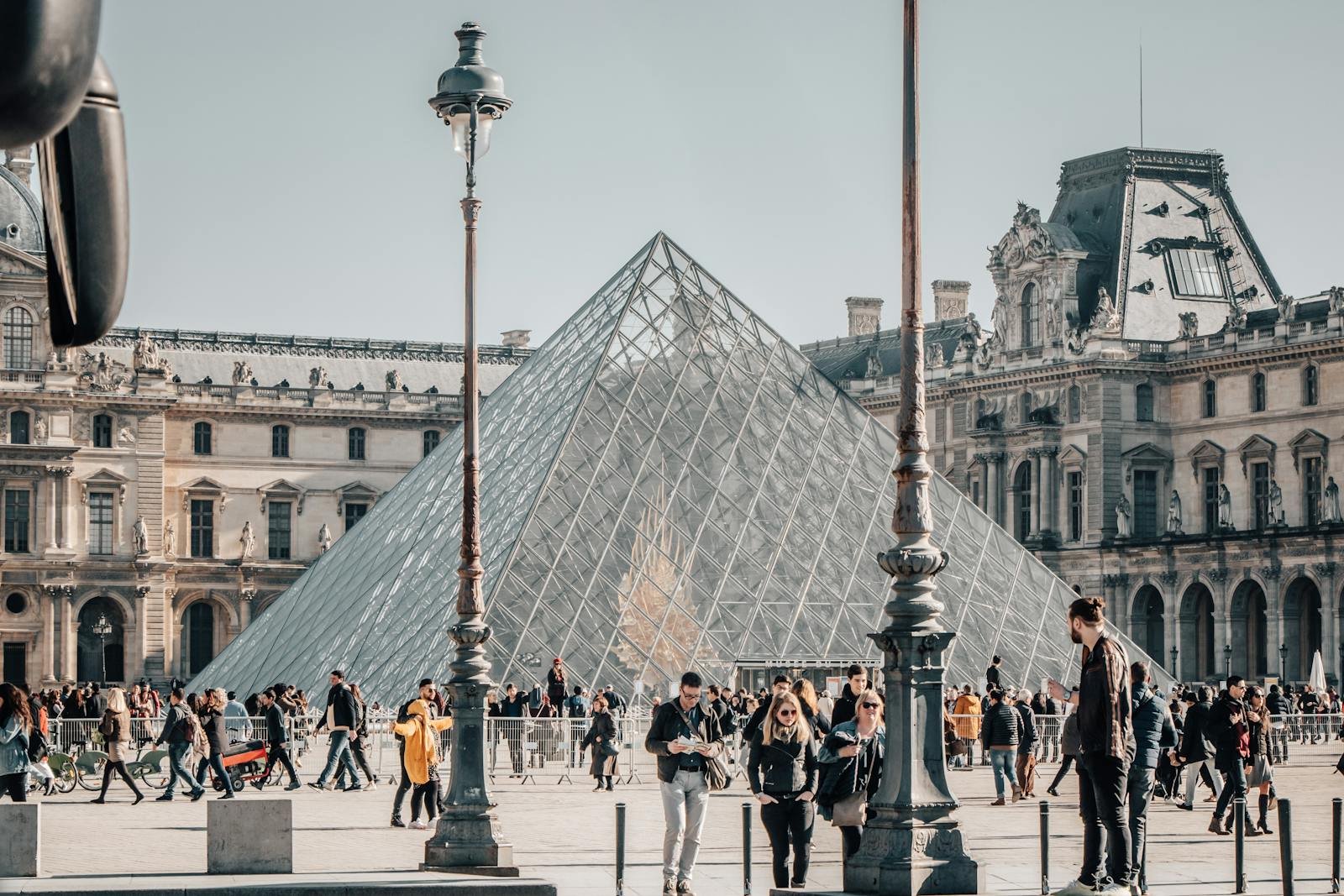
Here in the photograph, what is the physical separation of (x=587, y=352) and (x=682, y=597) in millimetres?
6188

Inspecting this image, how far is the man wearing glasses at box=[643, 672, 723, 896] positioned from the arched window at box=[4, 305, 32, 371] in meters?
61.0

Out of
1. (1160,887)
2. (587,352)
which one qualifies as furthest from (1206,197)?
(1160,887)

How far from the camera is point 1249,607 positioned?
66875mm

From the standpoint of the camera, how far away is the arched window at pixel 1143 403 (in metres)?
70.6

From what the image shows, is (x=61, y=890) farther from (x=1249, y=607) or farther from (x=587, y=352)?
(x=1249, y=607)

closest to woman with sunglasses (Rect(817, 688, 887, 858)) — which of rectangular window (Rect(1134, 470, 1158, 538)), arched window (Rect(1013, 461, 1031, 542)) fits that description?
rectangular window (Rect(1134, 470, 1158, 538))

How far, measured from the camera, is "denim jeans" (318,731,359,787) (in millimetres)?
25406

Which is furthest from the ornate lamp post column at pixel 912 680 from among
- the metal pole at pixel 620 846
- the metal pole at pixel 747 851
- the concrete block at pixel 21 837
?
the concrete block at pixel 21 837

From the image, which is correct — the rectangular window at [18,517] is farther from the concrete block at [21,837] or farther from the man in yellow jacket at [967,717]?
the concrete block at [21,837]

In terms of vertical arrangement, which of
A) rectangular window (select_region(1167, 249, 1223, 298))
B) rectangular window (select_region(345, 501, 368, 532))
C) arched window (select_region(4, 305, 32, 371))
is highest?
rectangular window (select_region(1167, 249, 1223, 298))

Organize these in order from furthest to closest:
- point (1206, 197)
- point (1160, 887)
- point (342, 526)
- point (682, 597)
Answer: point (342, 526) < point (1206, 197) < point (682, 597) < point (1160, 887)

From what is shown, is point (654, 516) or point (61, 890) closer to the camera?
point (61, 890)

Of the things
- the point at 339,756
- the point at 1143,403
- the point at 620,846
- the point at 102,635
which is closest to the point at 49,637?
the point at 102,635

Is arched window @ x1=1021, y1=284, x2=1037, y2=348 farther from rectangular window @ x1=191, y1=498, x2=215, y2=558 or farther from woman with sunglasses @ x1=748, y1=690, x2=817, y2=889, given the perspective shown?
woman with sunglasses @ x1=748, y1=690, x2=817, y2=889
